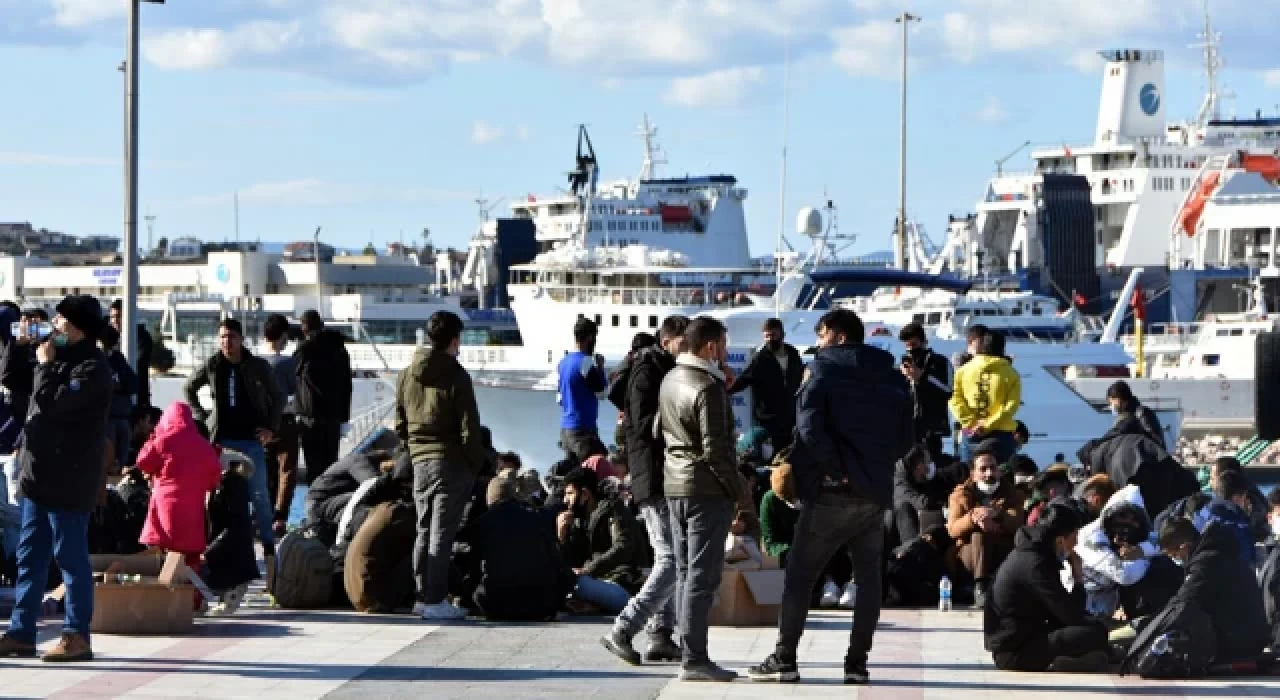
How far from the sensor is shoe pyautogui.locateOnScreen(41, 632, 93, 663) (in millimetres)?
9602

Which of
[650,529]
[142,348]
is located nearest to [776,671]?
[650,529]

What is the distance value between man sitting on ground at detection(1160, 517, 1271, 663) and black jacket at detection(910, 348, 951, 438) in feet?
16.5

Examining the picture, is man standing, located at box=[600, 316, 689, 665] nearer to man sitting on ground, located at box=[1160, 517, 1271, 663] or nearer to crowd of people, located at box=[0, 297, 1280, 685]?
crowd of people, located at box=[0, 297, 1280, 685]

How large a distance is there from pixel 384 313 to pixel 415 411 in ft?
247

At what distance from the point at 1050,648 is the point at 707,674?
64.2 inches

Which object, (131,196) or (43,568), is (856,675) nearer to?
(43,568)

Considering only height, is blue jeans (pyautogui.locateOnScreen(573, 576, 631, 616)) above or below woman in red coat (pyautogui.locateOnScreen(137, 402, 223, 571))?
below

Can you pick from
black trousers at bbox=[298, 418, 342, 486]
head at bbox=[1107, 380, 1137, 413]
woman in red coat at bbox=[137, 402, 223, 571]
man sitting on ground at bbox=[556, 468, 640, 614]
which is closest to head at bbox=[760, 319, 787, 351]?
head at bbox=[1107, 380, 1137, 413]

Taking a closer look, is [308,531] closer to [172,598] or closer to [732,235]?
[172,598]

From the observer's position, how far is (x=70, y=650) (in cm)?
962

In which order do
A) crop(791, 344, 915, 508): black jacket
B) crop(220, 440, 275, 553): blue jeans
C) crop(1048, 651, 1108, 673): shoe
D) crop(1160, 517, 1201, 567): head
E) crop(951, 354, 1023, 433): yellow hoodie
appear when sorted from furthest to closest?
crop(951, 354, 1023, 433): yellow hoodie < crop(220, 440, 275, 553): blue jeans < crop(1160, 517, 1201, 567): head < crop(1048, 651, 1108, 673): shoe < crop(791, 344, 915, 508): black jacket

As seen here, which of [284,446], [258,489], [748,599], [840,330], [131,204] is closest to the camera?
[840,330]

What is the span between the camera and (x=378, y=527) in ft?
38.7

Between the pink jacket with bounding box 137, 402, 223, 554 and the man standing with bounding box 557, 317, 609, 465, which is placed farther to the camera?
the man standing with bounding box 557, 317, 609, 465
